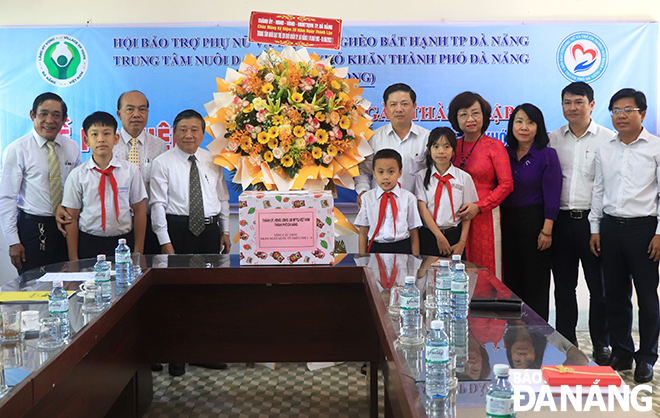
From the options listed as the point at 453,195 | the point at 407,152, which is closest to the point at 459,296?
the point at 453,195

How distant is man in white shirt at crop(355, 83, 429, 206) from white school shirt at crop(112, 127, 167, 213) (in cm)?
127

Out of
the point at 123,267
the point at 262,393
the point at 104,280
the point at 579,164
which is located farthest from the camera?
the point at 579,164

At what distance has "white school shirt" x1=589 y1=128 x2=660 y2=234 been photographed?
2.99 meters

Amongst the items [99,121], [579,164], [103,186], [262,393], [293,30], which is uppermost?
[293,30]

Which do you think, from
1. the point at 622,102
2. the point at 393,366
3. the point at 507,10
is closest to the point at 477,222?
the point at 622,102

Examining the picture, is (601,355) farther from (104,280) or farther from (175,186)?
(104,280)

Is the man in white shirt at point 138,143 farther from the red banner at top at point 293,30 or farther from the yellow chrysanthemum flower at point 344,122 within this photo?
the yellow chrysanthemum flower at point 344,122

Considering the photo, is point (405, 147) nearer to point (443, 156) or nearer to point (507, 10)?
point (443, 156)

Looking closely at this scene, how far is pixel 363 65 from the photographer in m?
4.02

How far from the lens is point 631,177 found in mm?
3025

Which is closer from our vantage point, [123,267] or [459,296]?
[459,296]

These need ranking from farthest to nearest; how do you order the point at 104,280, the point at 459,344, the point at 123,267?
the point at 123,267, the point at 104,280, the point at 459,344

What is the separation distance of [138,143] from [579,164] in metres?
2.62

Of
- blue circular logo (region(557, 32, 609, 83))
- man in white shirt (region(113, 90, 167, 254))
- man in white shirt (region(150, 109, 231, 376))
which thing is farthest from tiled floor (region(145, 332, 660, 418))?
blue circular logo (region(557, 32, 609, 83))
